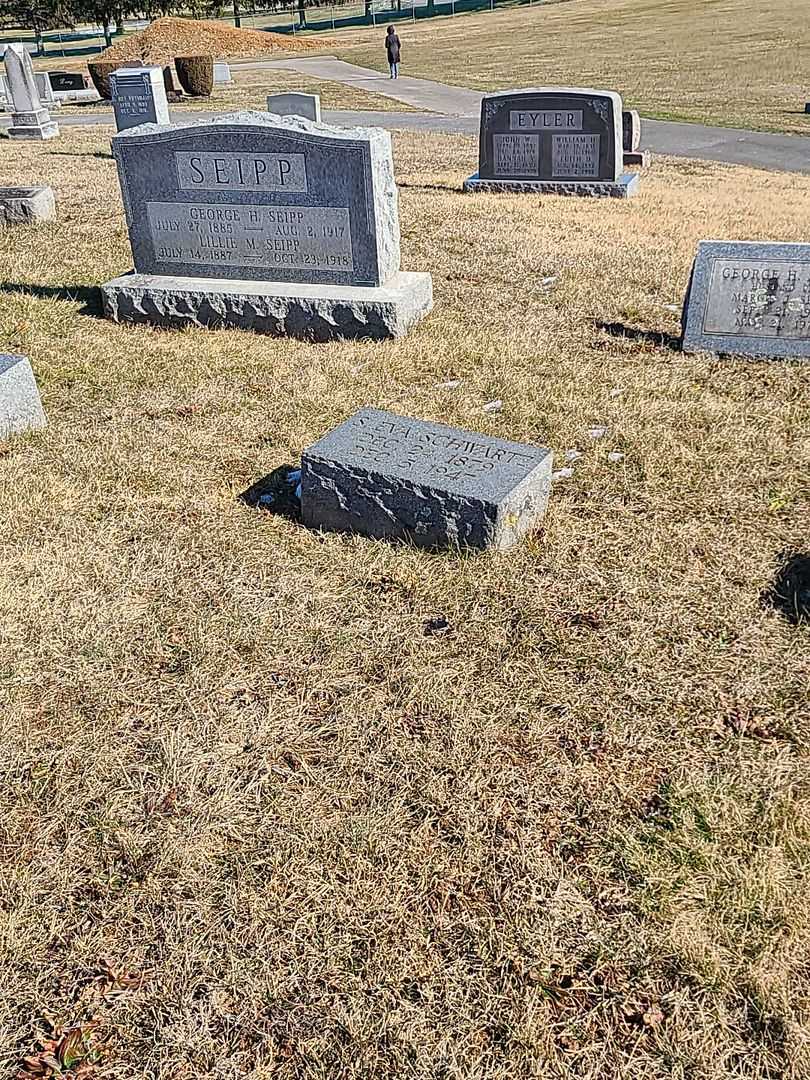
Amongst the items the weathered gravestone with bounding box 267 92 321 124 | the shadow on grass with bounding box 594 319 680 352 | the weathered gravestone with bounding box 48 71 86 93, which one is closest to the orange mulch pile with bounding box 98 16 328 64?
the weathered gravestone with bounding box 48 71 86 93

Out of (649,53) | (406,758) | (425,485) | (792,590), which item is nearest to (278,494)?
(425,485)

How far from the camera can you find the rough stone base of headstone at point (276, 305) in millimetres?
6312

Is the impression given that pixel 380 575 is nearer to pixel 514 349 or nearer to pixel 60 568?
pixel 60 568

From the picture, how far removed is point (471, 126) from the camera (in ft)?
66.4

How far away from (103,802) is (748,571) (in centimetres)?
283

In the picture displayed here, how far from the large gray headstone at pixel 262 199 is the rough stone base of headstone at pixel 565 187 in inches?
249

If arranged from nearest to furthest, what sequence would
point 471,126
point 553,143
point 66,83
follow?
1. point 553,143
2. point 471,126
3. point 66,83

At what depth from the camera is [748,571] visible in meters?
3.70

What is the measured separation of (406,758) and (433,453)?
1.61 meters

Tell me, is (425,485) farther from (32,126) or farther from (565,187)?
(32,126)

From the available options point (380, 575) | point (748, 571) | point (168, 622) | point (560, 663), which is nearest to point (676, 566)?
point (748, 571)

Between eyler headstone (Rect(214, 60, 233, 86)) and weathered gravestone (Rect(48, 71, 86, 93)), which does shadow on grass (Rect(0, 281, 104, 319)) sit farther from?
eyler headstone (Rect(214, 60, 233, 86))

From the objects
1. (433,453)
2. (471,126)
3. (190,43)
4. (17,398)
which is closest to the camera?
(433,453)

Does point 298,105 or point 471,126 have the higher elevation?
point 298,105
